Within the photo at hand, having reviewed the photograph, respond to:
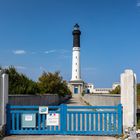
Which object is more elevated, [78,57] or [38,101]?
[78,57]

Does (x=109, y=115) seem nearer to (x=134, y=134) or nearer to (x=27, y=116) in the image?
(x=134, y=134)

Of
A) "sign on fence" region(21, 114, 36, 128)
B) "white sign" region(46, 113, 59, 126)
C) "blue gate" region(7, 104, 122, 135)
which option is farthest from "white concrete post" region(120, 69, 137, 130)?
"sign on fence" region(21, 114, 36, 128)

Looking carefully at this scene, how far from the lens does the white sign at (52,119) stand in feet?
46.6

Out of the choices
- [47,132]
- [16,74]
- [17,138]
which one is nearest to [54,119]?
[47,132]

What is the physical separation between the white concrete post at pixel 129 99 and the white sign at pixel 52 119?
108 inches

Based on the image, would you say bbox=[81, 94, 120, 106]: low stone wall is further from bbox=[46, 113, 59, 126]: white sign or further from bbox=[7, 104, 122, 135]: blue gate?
bbox=[46, 113, 59, 126]: white sign

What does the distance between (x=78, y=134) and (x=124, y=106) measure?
2.18m

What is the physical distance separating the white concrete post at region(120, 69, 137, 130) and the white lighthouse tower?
275 ft

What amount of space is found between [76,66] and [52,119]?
87.6 meters

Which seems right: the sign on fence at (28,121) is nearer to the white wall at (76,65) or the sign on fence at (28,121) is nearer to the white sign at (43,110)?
the white sign at (43,110)

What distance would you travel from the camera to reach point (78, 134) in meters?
14.2

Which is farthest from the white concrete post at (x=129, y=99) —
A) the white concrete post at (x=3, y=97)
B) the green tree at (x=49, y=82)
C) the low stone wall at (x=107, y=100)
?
the green tree at (x=49, y=82)

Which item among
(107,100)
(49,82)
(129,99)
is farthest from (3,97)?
(49,82)

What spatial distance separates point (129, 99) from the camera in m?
14.0
